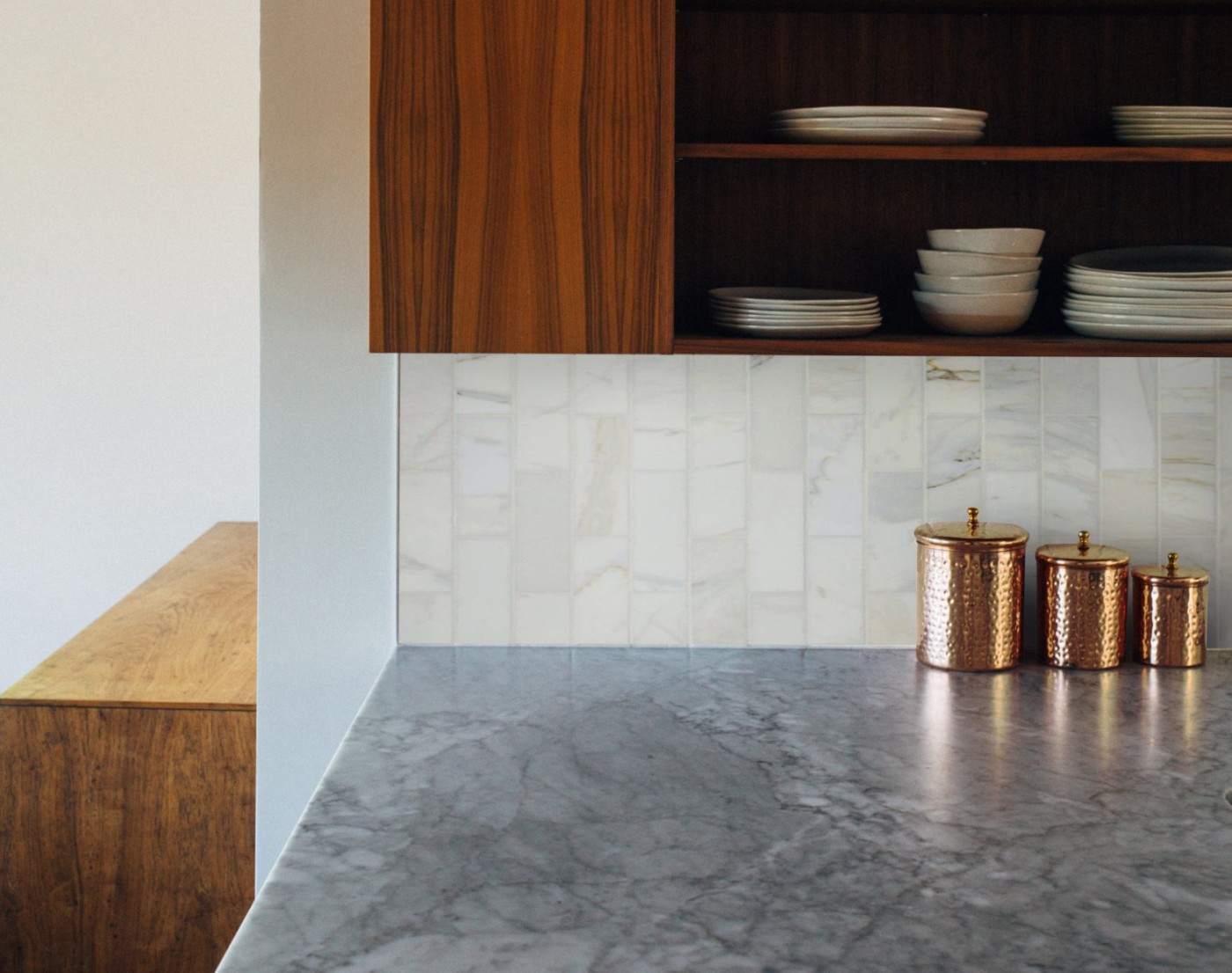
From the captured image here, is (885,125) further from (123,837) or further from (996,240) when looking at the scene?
(123,837)

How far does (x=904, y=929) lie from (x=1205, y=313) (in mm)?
955

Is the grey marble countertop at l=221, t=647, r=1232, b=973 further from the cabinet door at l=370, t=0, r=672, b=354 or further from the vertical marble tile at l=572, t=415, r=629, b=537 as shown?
the cabinet door at l=370, t=0, r=672, b=354

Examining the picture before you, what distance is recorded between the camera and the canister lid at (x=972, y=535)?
6.10 ft

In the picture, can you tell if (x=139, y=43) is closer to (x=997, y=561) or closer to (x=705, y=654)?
(x=705, y=654)

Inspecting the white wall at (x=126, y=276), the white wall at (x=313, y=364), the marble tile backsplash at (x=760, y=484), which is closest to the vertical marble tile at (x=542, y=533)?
the marble tile backsplash at (x=760, y=484)

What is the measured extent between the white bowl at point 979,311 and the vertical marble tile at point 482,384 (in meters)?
0.63

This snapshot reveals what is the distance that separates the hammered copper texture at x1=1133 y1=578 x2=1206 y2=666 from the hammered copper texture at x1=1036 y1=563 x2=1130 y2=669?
3 centimetres

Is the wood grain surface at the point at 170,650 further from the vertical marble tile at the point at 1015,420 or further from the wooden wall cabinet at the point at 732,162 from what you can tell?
the vertical marble tile at the point at 1015,420

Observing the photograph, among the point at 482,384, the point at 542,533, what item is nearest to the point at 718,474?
the point at 542,533

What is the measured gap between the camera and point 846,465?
6.66 ft

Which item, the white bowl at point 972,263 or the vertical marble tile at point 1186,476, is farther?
the vertical marble tile at point 1186,476

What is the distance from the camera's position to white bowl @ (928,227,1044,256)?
1729 mm

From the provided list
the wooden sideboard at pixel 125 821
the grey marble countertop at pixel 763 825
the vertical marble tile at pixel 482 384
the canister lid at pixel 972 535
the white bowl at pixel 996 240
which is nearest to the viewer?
the grey marble countertop at pixel 763 825

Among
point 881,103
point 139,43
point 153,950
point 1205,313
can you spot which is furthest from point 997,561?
point 139,43
